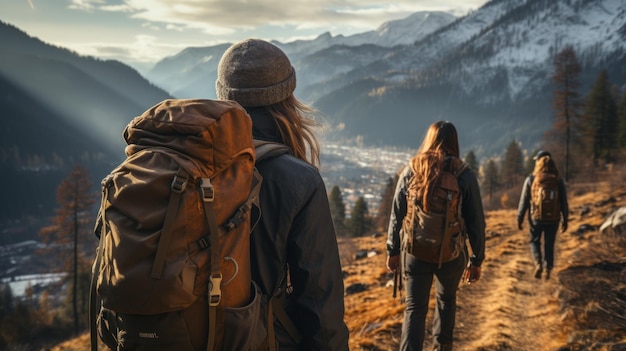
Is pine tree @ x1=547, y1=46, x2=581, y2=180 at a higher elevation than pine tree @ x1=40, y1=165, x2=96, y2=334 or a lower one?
higher

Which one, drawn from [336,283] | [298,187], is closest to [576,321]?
[336,283]

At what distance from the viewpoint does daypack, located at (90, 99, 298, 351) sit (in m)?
1.48

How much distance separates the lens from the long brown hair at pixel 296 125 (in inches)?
84.6

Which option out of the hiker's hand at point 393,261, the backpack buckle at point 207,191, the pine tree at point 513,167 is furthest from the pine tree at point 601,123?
the backpack buckle at point 207,191

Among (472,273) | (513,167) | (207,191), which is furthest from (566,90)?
(207,191)

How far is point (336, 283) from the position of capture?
77.6 inches

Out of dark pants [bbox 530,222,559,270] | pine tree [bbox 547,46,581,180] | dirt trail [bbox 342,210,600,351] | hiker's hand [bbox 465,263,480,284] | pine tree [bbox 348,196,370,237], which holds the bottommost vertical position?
pine tree [bbox 348,196,370,237]

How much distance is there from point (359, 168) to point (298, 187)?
160 metres

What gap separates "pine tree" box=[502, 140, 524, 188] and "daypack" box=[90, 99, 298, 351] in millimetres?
52541

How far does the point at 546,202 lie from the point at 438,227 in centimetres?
456

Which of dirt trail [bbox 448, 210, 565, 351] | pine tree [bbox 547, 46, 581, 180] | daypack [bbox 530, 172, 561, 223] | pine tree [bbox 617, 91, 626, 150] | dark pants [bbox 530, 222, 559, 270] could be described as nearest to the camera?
dirt trail [bbox 448, 210, 565, 351]

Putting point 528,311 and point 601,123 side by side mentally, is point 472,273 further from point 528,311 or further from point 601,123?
point 601,123

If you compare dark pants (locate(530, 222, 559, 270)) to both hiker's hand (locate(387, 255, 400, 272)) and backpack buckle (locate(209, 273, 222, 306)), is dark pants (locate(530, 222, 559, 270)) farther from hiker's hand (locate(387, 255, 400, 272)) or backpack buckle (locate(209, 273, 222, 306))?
backpack buckle (locate(209, 273, 222, 306))

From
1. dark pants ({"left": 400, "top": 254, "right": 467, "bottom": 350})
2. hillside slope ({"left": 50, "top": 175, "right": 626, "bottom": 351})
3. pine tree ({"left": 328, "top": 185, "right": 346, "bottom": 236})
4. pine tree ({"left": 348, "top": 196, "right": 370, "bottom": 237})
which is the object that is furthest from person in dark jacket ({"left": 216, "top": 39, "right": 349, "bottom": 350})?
pine tree ({"left": 328, "top": 185, "right": 346, "bottom": 236})
